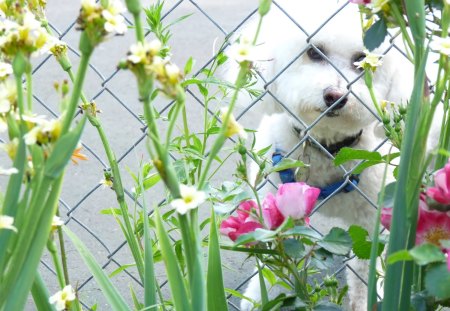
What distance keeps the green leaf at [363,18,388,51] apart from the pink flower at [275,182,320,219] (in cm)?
20

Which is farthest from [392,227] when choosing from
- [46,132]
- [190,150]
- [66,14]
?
[66,14]

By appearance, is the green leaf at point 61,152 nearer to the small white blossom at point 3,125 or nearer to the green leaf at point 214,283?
the small white blossom at point 3,125

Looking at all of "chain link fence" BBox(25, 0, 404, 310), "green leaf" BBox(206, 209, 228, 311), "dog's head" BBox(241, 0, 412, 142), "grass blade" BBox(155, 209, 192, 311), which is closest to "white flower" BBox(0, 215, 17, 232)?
"grass blade" BBox(155, 209, 192, 311)

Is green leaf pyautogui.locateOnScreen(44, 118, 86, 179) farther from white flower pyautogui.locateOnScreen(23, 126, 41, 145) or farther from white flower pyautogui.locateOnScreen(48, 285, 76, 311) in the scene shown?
white flower pyautogui.locateOnScreen(48, 285, 76, 311)

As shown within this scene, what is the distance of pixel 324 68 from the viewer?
2393 mm

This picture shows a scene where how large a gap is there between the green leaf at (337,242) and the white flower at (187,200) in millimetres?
341

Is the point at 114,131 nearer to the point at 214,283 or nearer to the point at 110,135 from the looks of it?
the point at 110,135

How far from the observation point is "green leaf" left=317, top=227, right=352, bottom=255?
107cm

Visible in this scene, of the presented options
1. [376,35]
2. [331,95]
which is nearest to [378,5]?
[376,35]

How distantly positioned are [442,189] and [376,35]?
196 millimetres

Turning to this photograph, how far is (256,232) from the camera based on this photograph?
1008 mm

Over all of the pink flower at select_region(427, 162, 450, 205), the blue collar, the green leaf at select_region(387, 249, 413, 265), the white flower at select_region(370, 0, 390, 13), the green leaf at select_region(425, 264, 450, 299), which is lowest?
the green leaf at select_region(425, 264, 450, 299)

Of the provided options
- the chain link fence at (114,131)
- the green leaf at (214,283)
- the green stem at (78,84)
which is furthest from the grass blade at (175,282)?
the chain link fence at (114,131)

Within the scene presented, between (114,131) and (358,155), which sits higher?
(114,131)
